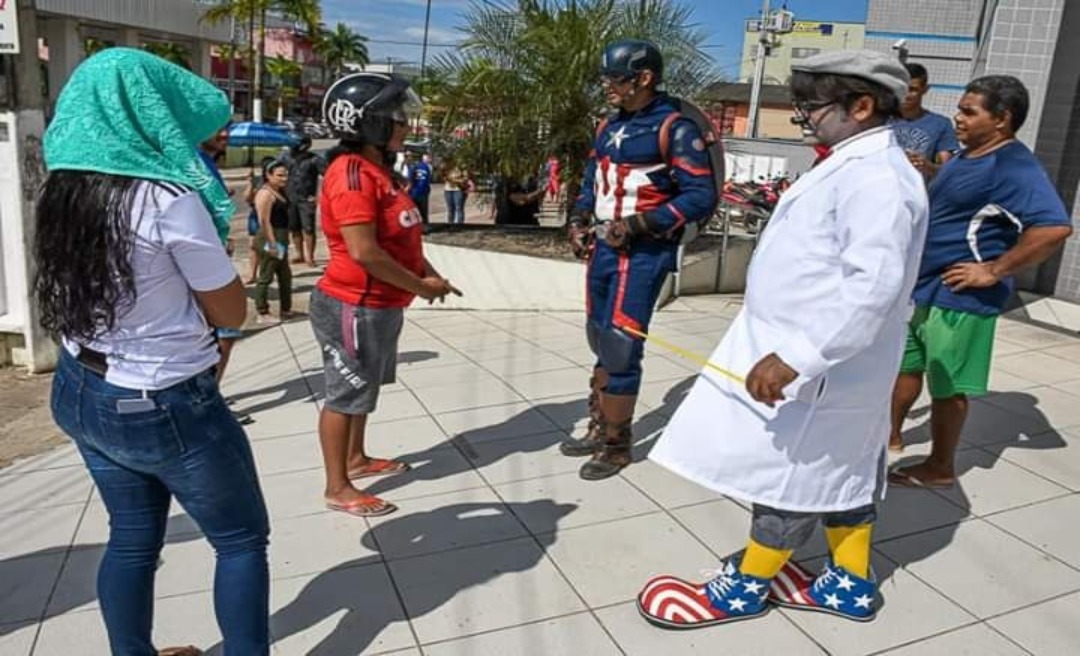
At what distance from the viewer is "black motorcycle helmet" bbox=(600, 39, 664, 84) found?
11.0ft

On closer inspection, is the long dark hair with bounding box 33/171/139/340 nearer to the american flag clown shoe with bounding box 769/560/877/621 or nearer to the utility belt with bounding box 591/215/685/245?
the american flag clown shoe with bounding box 769/560/877/621

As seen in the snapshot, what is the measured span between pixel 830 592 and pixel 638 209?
5.63 feet

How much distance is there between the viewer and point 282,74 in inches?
2138

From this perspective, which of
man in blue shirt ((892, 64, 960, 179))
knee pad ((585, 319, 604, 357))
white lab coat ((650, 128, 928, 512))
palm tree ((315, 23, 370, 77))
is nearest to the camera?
white lab coat ((650, 128, 928, 512))

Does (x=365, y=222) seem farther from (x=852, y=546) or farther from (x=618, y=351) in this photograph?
(x=852, y=546)

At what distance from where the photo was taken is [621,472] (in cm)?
369

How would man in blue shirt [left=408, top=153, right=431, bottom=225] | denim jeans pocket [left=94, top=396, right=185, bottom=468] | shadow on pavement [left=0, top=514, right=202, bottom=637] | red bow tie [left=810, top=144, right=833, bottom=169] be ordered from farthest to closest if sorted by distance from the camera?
man in blue shirt [left=408, top=153, right=431, bottom=225], shadow on pavement [left=0, top=514, right=202, bottom=637], red bow tie [left=810, top=144, right=833, bottom=169], denim jeans pocket [left=94, top=396, right=185, bottom=468]

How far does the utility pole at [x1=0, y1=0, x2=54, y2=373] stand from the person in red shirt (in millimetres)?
2923

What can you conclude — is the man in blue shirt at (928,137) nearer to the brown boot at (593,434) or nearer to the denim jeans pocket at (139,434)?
the brown boot at (593,434)

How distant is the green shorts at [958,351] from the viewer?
11.0 feet

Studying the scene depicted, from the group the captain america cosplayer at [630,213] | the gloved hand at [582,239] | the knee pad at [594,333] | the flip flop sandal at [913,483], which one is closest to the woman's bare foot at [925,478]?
the flip flop sandal at [913,483]

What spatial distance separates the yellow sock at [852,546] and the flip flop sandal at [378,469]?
6.24 feet

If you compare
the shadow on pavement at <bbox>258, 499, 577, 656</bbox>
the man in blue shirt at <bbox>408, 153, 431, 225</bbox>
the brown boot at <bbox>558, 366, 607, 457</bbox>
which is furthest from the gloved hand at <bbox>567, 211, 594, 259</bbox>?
the man in blue shirt at <bbox>408, 153, 431, 225</bbox>

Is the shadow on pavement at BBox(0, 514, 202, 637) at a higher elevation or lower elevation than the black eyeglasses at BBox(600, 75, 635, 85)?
lower
